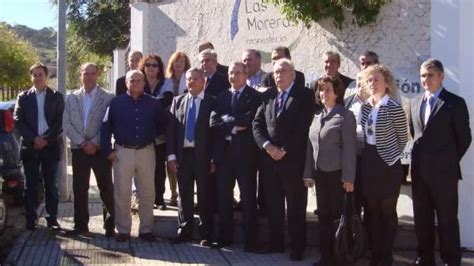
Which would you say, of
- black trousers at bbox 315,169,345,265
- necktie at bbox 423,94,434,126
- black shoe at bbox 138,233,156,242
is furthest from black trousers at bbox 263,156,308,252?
black shoe at bbox 138,233,156,242

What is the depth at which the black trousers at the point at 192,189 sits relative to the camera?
24.7 ft

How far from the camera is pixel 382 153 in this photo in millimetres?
6375

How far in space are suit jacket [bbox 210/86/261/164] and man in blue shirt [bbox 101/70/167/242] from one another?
740 millimetres

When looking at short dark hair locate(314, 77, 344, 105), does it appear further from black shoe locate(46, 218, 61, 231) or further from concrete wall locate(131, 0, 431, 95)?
black shoe locate(46, 218, 61, 231)

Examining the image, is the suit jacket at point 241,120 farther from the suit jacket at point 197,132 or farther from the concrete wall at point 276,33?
the concrete wall at point 276,33

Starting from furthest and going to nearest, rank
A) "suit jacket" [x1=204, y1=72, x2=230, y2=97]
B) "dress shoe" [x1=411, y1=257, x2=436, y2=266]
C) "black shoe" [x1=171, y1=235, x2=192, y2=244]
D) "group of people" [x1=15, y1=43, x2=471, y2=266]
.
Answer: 1. "suit jacket" [x1=204, y1=72, x2=230, y2=97]
2. "black shoe" [x1=171, y1=235, x2=192, y2=244]
3. "dress shoe" [x1=411, y1=257, x2=436, y2=266]
4. "group of people" [x1=15, y1=43, x2=471, y2=266]

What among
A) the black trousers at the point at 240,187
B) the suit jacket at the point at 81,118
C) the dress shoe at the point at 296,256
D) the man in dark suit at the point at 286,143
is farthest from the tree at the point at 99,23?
the dress shoe at the point at 296,256

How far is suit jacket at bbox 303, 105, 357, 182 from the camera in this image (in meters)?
6.46

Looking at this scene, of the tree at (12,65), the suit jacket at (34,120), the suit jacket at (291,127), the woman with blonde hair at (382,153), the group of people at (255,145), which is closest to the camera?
the woman with blonde hair at (382,153)

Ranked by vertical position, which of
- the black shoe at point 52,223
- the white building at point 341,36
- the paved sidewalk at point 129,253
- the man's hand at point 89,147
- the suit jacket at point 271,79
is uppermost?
the white building at point 341,36

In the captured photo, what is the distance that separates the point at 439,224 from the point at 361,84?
1.52m

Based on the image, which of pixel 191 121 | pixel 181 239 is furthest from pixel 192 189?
pixel 191 121

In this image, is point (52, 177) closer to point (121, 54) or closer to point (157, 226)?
point (157, 226)

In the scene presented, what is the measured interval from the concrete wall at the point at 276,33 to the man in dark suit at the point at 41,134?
306 cm
